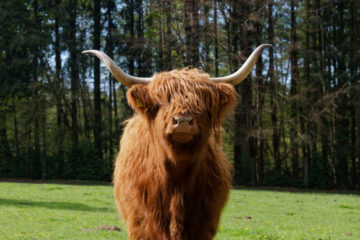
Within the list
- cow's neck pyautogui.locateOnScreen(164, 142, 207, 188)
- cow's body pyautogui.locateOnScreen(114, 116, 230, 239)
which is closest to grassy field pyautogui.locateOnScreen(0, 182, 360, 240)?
cow's body pyautogui.locateOnScreen(114, 116, 230, 239)

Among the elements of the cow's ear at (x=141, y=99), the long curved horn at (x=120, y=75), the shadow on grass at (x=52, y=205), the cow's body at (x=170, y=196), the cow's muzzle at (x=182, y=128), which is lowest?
the shadow on grass at (x=52, y=205)

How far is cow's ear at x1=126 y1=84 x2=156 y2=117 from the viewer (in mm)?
3379

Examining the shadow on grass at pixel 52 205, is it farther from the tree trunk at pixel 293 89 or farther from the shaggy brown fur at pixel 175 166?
the tree trunk at pixel 293 89

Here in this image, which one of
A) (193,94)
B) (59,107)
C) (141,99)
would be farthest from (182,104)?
(59,107)

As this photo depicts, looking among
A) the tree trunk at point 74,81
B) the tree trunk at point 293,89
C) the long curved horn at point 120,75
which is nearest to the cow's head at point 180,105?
the long curved horn at point 120,75

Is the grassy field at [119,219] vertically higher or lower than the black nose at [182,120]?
lower

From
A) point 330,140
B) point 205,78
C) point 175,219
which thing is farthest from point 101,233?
point 330,140

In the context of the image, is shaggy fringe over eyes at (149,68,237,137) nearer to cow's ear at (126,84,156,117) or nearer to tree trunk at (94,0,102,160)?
cow's ear at (126,84,156,117)

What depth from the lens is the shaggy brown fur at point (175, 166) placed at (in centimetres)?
328

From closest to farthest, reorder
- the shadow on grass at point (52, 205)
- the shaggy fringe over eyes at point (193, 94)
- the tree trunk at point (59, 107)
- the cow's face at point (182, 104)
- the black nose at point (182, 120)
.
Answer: the black nose at point (182, 120) < the cow's face at point (182, 104) < the shaggy fringe over eyes at point (193, 94) < the shadow on grass at point (52, 205) < the tree trunk at point (59, 107)

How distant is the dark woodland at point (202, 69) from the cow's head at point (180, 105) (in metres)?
17.5

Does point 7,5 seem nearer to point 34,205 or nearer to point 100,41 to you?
point 100,41

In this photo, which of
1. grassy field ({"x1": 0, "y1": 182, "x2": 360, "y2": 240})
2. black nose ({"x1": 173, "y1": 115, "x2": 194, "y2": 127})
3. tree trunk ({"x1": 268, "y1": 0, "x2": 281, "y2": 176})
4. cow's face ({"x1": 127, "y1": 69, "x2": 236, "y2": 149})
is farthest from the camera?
tree trunk ({"x1": 268, "y1": 0, "x2": 281, "y2": 176})

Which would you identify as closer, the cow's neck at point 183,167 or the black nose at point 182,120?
the black nose at point 182,120
